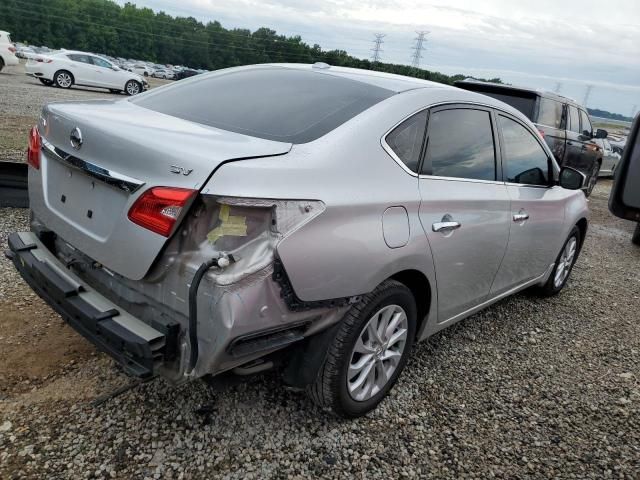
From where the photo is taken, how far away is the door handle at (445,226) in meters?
2.64

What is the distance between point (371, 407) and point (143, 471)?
115 cm

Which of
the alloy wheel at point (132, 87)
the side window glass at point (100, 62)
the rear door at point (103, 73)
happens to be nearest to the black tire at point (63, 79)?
the rear door at point (103, 73)

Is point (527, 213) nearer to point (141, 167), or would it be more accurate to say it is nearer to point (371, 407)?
point (371, 407)

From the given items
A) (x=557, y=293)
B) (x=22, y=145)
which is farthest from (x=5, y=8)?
(x=557, y=293)

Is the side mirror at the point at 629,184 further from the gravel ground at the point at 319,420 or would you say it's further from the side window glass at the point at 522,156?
the side window glass at the point at 522,156

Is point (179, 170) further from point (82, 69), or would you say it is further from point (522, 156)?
point (82, 69)

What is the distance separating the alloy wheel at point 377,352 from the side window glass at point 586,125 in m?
8.86

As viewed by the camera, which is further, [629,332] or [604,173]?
[604,173]

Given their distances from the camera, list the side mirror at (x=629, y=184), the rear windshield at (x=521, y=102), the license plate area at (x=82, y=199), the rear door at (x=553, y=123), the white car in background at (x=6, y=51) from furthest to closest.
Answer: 1. the white car in background at (x=6, y=51)
2. the rear door at (x=553, y=123)
3. the rear windshield at (x=521, y=102)
4. the license plate area at (x=82, y=199)
5. the side mirror at (x=629, y=184)

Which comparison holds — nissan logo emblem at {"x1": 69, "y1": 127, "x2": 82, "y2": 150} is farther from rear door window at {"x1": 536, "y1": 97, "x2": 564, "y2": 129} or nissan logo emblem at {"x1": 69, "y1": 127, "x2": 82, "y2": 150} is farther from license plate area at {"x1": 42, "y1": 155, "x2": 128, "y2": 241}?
rear door window at {"x1": 536, "y1": 97, "x2": 564, "y2": 129}

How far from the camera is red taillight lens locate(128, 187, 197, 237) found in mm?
1897

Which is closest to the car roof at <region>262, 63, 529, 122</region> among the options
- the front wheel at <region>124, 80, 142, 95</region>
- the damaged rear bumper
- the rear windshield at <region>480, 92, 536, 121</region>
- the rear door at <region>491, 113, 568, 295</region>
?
the rear door at <region>491, 113, 568, 295</region>

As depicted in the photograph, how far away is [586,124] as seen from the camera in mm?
10234

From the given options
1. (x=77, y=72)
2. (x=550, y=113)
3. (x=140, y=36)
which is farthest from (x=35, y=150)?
(x=140, y=36)
